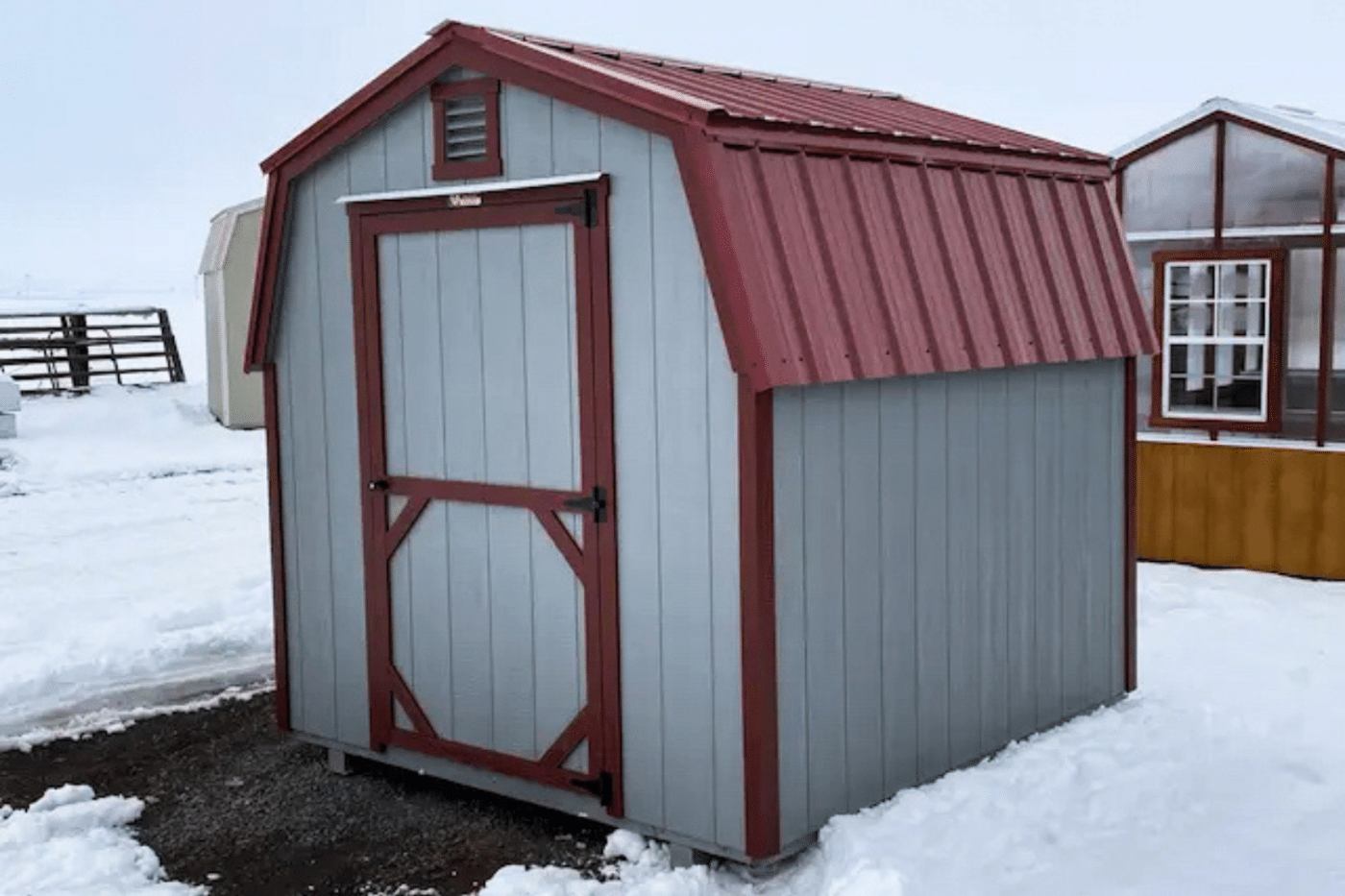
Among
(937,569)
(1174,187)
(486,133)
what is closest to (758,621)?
(937,569)

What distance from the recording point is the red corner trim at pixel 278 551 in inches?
280

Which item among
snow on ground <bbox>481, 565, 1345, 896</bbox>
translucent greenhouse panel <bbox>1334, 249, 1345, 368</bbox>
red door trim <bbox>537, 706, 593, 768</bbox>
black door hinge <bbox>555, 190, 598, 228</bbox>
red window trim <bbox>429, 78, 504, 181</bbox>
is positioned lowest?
snow on ground <bbox>481, 565, 1345, 896</bbox>

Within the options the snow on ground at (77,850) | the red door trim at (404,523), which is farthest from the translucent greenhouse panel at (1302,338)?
the snow on ground at (77,850)

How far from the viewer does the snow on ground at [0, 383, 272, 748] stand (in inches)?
344

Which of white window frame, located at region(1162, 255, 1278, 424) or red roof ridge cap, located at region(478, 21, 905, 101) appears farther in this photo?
white window frame, located at region(1162, 255, 1278, 424)

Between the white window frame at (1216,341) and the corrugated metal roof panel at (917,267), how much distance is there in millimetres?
4141

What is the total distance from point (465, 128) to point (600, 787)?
2591 mm

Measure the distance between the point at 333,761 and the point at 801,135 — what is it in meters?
3.50

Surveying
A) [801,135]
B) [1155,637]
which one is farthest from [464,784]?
[1155,637]

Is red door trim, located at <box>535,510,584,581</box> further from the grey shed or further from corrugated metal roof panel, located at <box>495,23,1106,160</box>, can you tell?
corrugated metal roof panel, located at <box>495,23,1106,160</box>

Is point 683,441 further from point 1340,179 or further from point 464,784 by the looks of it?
point 1340,179

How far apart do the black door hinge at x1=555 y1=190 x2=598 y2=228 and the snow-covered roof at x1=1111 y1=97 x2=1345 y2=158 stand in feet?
22.5

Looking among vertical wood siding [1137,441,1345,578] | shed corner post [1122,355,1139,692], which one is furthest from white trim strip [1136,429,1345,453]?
shed corner post [1122,355,1139,692]

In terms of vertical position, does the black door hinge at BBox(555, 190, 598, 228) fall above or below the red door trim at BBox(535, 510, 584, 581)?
above
